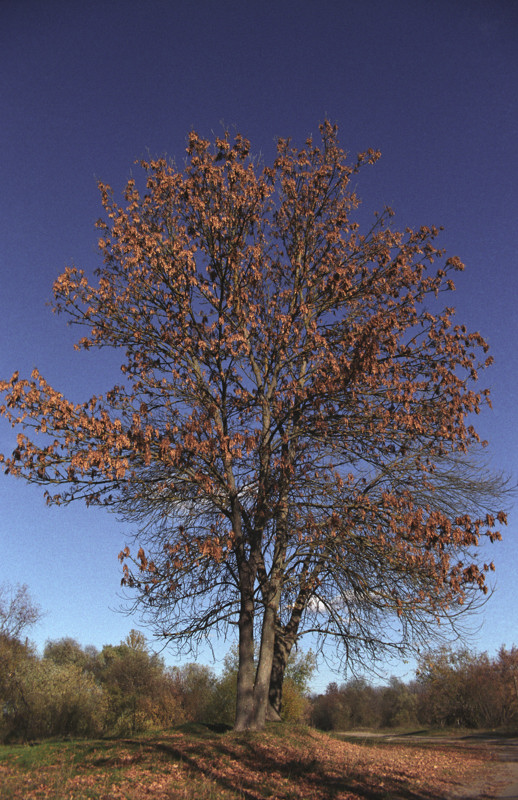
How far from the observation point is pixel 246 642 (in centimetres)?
1187

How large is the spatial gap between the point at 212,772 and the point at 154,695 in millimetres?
25503

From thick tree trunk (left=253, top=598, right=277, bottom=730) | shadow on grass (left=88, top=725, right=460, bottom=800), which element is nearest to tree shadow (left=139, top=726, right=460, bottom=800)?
shadow on grass (left=88, top=725, right=460, bottom=800)

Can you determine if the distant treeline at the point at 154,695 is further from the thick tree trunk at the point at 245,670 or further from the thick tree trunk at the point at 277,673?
the thick tree trunk at the point at 245,670

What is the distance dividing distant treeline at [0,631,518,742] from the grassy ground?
306 inches

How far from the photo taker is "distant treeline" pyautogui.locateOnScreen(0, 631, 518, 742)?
23.7 metres

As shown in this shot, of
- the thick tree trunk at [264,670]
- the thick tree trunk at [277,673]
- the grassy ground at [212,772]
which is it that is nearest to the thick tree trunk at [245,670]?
the thick tree trunk at [264,670]

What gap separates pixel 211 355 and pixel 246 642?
6524 millimetres

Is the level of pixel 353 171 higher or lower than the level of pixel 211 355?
higher

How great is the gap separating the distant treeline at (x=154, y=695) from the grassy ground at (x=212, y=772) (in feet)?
25.5

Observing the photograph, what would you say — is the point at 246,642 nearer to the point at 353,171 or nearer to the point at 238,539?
the point at 238,539

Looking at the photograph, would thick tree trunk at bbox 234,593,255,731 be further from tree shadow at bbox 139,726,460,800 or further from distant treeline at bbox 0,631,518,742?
distant treeline at bbox 0,631,518,742

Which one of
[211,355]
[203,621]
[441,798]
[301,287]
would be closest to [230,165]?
[301,287]

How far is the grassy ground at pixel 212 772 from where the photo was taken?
24.6ft

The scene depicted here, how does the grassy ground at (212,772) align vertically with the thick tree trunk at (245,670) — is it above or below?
below
